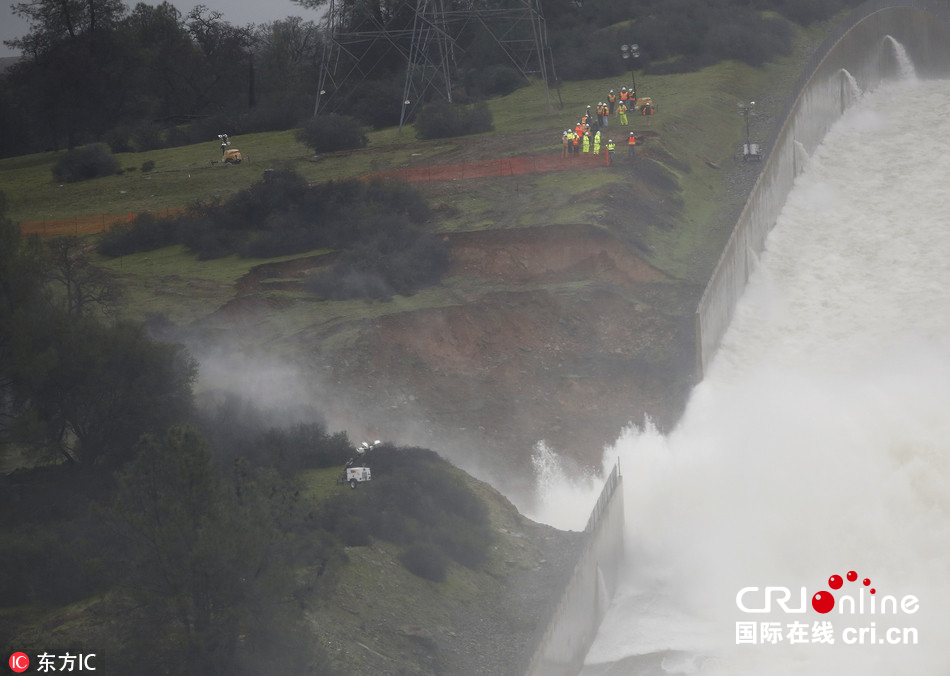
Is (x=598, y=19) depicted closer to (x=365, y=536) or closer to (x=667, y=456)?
(x=667, y=456)

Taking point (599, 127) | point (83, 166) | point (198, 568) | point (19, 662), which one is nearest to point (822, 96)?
point (599, 127)

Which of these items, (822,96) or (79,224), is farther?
(822,96)

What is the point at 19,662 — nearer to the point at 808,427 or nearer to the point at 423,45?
the point at 808,427

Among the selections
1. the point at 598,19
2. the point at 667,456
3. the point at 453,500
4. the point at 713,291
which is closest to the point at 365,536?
the point at 453,500

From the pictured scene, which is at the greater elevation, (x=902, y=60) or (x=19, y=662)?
(x=902, y=60)

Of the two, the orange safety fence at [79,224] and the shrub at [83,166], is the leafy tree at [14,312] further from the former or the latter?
the shrub at [83,166]

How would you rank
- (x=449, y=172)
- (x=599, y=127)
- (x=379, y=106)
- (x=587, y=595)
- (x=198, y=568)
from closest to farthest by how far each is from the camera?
(x=198, y=568) → (x=587, y=595) → (x=449, y=172) → (x=599, y=127) → (x=379, y=106)

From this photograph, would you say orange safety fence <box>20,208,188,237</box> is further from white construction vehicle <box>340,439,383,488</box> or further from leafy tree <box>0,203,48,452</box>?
white construction vehicle <box>340,439,383,488</box>
